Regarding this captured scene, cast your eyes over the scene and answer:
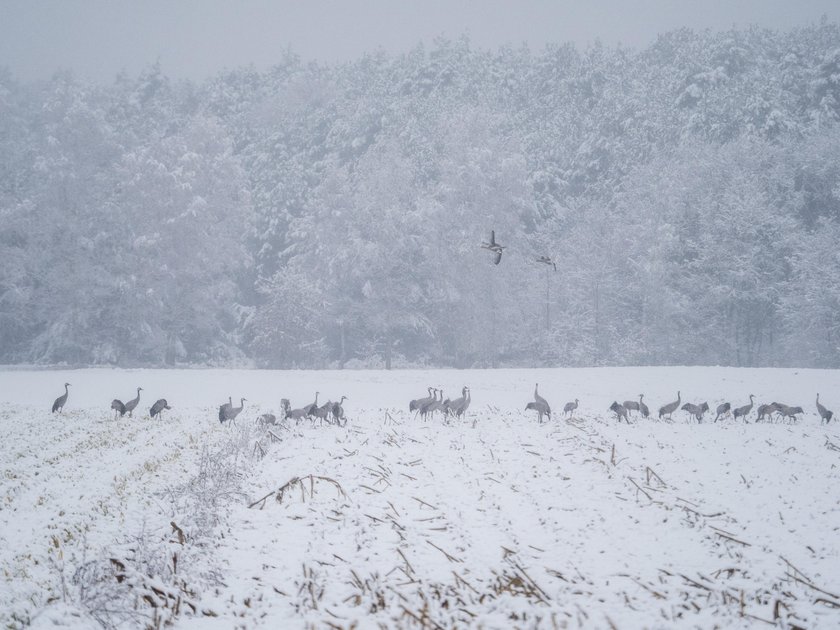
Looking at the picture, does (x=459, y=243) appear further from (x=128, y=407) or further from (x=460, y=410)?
(x=128, y=407)

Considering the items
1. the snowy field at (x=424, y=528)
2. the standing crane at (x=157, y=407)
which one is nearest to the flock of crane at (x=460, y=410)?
the standing crane at (x=157, y=407)

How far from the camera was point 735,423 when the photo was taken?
18266mm

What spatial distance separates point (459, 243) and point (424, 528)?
119 feet

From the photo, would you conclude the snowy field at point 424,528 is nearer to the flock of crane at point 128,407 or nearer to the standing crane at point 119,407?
the flock of crane at point 128,407

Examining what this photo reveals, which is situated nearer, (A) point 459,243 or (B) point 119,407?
(B) point 119,407

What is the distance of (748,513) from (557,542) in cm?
288

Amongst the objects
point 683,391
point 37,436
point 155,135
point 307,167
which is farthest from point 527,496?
point 307,167

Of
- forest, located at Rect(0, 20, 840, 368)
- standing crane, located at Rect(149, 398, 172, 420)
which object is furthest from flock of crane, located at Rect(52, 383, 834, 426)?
forest, located at Rect(0, 20, 840, 368)

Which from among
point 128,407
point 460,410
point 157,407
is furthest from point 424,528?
point 128,407

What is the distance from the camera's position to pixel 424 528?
8.27 meters

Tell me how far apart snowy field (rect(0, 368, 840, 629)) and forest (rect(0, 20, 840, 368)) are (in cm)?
2811

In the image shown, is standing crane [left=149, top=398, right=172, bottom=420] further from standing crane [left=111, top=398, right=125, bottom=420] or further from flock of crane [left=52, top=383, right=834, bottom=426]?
standing crane [left=111, top=398, right=125, bottom=420]

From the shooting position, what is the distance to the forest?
42469 millimetres

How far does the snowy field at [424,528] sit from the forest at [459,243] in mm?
28111
